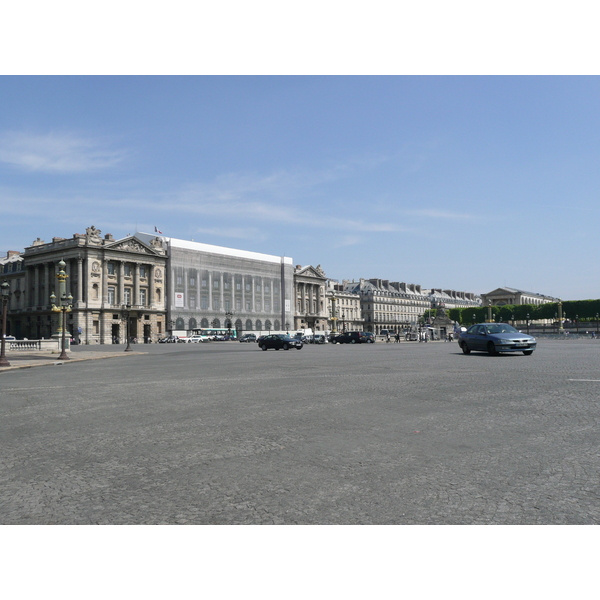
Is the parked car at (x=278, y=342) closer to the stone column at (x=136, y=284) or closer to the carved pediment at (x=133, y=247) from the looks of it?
the stone column at (x=136, y=284)

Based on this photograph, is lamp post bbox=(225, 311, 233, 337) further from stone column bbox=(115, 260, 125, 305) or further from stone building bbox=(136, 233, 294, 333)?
stone column bbox=(115, 260, 125, 305)

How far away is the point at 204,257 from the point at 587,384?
95.9 meters

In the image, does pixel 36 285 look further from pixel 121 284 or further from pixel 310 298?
pixel 310 298

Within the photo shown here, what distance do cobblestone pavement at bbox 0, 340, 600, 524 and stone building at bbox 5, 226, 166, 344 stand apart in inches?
3310

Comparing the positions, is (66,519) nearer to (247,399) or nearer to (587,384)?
(247,399)

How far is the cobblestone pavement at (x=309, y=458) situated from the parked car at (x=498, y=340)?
43.4 feet

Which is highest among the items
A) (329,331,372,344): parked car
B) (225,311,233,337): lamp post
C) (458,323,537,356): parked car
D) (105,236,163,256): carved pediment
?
(105,236,163,256): carved pediment

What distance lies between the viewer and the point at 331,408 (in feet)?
34.1

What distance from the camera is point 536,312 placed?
13625 cm

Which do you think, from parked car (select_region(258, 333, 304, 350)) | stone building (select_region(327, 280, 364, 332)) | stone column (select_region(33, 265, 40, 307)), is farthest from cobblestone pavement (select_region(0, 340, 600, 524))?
stone building (select_region(327, 280, 364, 332))

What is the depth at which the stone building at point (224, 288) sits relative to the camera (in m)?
101

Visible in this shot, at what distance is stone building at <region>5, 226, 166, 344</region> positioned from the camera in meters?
92.3

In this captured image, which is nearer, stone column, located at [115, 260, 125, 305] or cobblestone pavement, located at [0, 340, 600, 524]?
cobblestone pavement, located at [0, 340, 600, 524]
